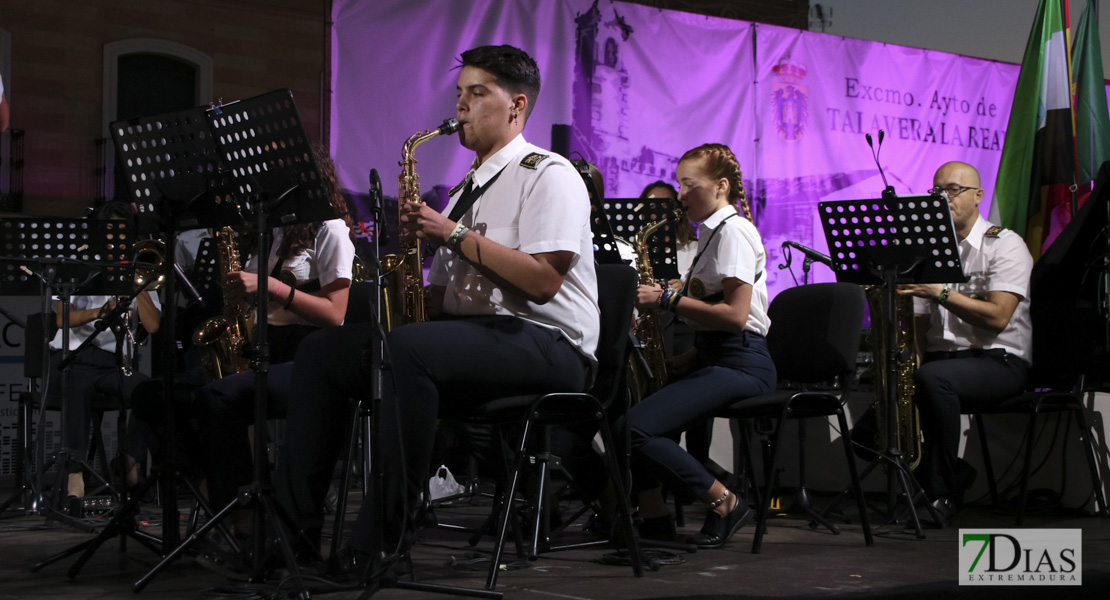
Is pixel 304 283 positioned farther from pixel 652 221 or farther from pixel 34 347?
pixel 34 347

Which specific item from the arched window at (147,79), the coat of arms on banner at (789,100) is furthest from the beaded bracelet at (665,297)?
the arched window at (147,79)

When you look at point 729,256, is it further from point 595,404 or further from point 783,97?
point 783,97

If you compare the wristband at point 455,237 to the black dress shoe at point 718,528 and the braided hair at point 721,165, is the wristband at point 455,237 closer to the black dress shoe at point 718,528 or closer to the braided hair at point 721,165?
the black dress shoe at point 718,528

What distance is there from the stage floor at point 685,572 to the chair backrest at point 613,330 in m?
0.54

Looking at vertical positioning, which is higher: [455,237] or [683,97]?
[683,97]

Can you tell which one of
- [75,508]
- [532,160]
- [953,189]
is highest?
[953,189]

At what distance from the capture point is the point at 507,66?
2879 mm

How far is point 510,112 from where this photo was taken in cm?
294

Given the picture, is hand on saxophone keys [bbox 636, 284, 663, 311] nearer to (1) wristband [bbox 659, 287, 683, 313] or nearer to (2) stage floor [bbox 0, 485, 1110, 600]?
(1) wristband [bbox 659, 287, 683, 313]

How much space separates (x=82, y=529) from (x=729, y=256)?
258 cm

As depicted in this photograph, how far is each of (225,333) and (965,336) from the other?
2.98m

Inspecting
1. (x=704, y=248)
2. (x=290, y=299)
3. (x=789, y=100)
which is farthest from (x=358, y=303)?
(x=789, y=100)

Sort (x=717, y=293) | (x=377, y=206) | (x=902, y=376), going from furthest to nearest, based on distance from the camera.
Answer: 1. (x=902, y=376)
2. (x=717, y=293)
3. (x=377, y=206)

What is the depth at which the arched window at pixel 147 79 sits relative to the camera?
12.2 meters
